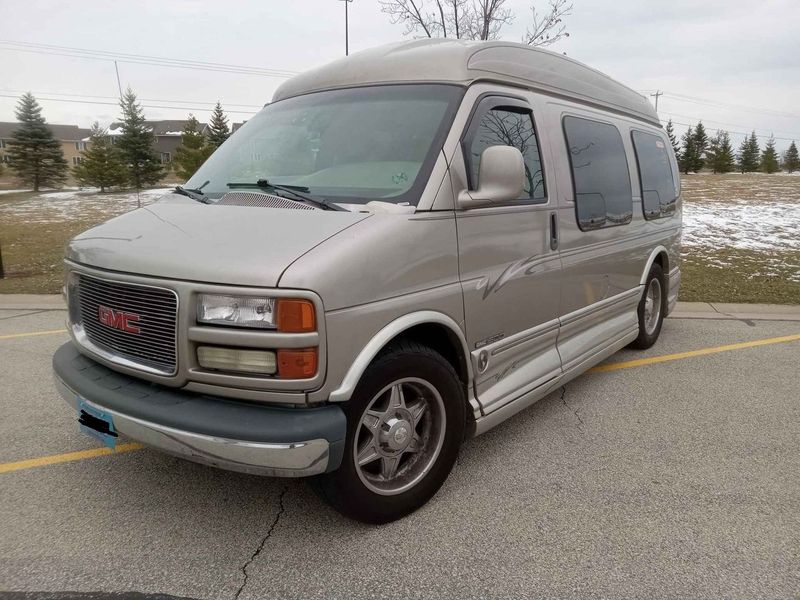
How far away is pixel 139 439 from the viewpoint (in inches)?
96.7

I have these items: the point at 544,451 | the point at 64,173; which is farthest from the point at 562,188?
the point at 64,173

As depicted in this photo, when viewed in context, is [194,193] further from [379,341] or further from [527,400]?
[527,400]

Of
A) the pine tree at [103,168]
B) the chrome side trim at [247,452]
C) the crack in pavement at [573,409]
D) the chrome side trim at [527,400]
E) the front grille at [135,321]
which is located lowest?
the crack in pavement at [573,409]

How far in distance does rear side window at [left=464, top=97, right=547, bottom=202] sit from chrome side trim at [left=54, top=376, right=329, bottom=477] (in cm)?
154

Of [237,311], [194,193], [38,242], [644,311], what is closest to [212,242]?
[237,311]

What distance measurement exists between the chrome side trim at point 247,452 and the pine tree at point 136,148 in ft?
142

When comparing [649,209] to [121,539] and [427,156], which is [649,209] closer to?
[427,156]

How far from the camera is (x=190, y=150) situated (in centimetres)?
4328

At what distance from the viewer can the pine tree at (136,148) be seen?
41750 mm

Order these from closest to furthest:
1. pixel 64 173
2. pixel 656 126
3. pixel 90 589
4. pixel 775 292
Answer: pixel 90 589, pixel 656 126, pixel 775 292, pixel 64 173

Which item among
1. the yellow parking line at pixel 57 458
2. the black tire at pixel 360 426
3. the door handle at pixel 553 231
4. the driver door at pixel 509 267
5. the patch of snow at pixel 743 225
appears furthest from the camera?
the patch of snow at pixel 743 225

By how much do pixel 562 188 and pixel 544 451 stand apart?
1641mm

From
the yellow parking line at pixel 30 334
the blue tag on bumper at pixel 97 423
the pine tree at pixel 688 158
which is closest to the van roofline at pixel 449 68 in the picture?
the blue tag on bumper at pixel 97 423

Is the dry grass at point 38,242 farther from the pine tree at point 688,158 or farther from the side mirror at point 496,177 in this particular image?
the pine tree at point 688,158
